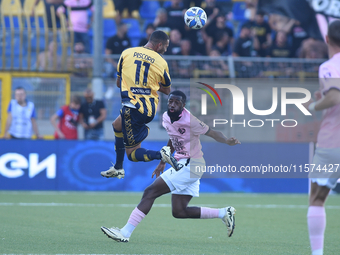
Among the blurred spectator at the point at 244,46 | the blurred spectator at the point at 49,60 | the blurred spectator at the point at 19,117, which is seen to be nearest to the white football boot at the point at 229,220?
the blurred spectator at the point at 19,117

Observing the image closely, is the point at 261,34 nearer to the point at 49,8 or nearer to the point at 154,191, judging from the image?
the point at 49,8

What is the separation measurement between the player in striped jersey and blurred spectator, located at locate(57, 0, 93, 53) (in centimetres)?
898

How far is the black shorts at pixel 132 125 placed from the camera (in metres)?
5.84

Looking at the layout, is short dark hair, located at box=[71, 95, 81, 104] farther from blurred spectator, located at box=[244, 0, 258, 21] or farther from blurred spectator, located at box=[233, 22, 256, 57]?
blurred spectator, located at box=[244, 0, 258, 21]

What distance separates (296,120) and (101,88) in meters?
4.84

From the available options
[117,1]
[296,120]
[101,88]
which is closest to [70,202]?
[101,88]

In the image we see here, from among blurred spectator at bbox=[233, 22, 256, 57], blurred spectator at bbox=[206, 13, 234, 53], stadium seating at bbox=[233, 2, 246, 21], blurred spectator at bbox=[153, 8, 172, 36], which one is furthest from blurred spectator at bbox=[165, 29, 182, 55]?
stadium seating at bbox=[233, 2, 246, 21]

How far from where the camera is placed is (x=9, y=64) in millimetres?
13078

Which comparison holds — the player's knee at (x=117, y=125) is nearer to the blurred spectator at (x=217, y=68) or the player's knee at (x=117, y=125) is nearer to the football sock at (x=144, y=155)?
the football sock at (x=144, y=155)

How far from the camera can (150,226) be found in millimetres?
7387

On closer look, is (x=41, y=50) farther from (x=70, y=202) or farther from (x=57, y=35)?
(x=70, y=202)

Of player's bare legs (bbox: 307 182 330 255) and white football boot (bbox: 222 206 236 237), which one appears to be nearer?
player's bare legs (bbox: 307 182 330 255)

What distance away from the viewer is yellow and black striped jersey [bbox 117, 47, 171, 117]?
18.9 ft

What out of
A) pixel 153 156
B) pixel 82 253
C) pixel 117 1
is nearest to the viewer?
pixel 82 253
